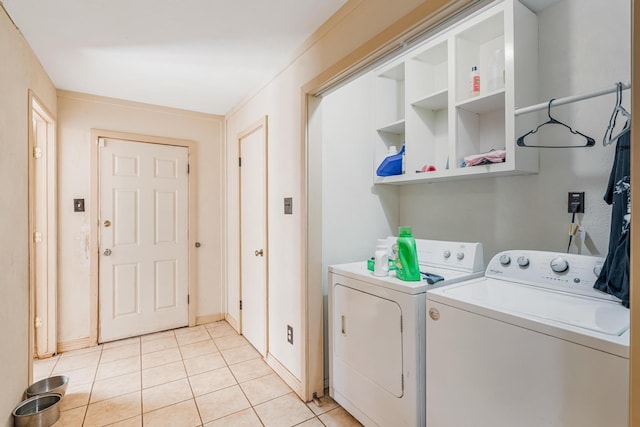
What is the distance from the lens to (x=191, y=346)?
2.98 m

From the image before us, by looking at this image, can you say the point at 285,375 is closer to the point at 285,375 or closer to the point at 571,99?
the point at 285,375

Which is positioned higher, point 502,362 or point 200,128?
point 200,128

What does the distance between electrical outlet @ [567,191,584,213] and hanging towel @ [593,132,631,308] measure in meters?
0.21

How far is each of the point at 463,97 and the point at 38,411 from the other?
10.4 ft

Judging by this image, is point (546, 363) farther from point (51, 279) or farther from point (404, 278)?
point (51, 279)

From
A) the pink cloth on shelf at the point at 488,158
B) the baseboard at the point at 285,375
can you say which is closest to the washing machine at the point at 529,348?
the pink cloth on shelf at the point at 488,158

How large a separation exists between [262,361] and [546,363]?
2.20 metres

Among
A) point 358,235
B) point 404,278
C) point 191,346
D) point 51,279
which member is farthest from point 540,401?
point 51,279

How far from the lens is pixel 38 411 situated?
1917 mm

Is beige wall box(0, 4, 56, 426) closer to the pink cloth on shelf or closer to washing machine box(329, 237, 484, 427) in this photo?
washing machine box(329, 237, 484, 427)

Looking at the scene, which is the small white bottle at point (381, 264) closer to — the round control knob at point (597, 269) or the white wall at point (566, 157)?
the white wall at point (566, 157)

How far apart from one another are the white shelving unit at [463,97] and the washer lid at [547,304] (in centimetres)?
60

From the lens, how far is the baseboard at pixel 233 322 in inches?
130

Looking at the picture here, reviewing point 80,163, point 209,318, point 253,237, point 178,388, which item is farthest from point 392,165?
point 80,163
